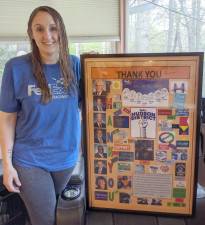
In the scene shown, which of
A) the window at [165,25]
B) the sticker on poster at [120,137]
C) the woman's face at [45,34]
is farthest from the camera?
the window at [165,25]

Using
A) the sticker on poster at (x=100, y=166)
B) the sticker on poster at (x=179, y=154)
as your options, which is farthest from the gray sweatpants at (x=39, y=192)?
the sticker on poster at (x=179, y=154)

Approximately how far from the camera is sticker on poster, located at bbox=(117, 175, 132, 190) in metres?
1.20

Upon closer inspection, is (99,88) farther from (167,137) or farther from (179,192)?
(179,192)

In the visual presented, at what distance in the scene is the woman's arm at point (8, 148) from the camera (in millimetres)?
1098

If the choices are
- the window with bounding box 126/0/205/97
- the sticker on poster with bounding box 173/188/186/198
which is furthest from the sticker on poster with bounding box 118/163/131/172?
the window with bounding box 126/0/205/97

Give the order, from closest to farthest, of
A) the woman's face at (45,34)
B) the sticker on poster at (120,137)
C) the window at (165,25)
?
1. the woman's face at (45,34)
2. the sticker on poster at (120,137)
3. the window at (165,25)

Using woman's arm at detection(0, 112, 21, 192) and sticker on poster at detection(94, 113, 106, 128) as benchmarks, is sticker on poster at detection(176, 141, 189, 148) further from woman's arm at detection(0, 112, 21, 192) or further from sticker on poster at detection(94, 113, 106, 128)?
woman's arm at detection(0, 112, 21, 192)

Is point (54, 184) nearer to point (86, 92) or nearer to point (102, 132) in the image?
point (102, 132)

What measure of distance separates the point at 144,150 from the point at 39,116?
45 centimetres

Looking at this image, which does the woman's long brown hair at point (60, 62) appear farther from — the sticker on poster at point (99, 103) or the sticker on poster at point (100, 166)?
the sticker on poster at point (100, 166)

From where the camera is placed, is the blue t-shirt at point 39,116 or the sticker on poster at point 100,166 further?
the sticker on poster at point 100,166

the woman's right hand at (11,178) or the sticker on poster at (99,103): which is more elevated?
the sticker on poster at (99,103)

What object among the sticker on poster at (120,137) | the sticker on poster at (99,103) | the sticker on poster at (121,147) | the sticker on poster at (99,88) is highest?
the sticker on poster at (99,88)

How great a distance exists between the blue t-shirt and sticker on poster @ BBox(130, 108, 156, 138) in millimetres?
232
